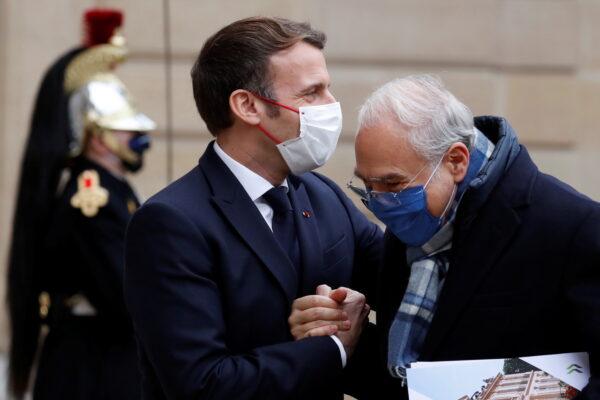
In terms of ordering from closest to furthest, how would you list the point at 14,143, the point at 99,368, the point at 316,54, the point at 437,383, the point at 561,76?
the point at 437,383 < the point at 316,54 < the point at 99,368 < the point at 14,143 < the point at 561,76

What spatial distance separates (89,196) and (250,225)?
2.29m

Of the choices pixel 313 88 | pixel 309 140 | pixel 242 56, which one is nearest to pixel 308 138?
pixel 309 140

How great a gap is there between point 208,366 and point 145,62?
17.8 ft

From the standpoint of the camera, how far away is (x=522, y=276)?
116 inches

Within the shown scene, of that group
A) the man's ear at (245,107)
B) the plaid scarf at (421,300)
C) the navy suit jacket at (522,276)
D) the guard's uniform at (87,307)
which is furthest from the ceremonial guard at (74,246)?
the navy suit jacket at (522,276)

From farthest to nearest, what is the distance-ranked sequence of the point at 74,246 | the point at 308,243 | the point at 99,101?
the point at 99,101 → the point at 74,246 → the point at 308,243

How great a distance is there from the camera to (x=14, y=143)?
805 centimetres

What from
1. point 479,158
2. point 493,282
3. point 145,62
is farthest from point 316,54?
point 145,62

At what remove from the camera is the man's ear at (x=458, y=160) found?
3012mm

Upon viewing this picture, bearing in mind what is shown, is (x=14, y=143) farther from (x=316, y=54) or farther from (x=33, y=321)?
(x=316, y=54)

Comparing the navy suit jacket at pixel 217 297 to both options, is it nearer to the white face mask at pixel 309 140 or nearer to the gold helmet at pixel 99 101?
the white face mask at pixel 309 140

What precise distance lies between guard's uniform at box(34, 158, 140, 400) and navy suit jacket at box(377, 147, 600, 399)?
236 centimetres

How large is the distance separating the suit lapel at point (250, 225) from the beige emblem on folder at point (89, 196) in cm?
216

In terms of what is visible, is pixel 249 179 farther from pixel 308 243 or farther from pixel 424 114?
pixel 424 114
